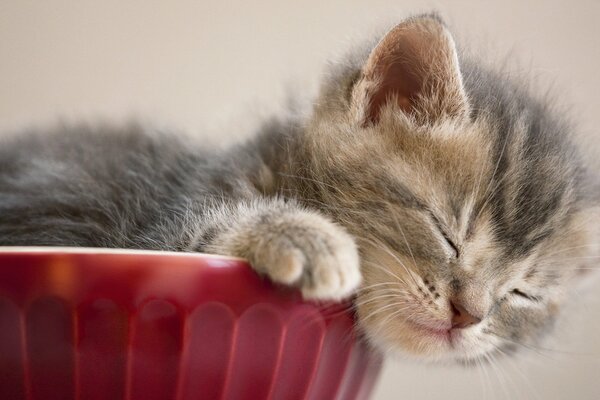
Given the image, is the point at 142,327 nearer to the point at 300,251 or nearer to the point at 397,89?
the point at 300,251

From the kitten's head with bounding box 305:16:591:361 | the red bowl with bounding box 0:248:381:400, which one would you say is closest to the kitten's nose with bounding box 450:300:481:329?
the kitten's head with bounding box 305:16:591:361

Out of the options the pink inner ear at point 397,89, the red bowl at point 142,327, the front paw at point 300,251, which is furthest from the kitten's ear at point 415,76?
the red bowl at point 142,327

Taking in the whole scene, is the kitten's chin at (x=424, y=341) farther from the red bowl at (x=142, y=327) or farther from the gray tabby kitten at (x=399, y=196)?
the red bowl at (x=142, y=327)

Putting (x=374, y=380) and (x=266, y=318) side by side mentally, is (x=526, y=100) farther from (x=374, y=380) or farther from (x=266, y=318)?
(x=266, y=318)

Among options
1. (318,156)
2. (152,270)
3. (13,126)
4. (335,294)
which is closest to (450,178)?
(318,156)

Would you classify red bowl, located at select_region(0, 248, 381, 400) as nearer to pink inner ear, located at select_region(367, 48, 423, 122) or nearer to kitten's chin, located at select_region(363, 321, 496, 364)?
kitten's chin, located at select_region(363, 321, 496, 364)

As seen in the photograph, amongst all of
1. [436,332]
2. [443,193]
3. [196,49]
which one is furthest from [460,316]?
[196,49]
